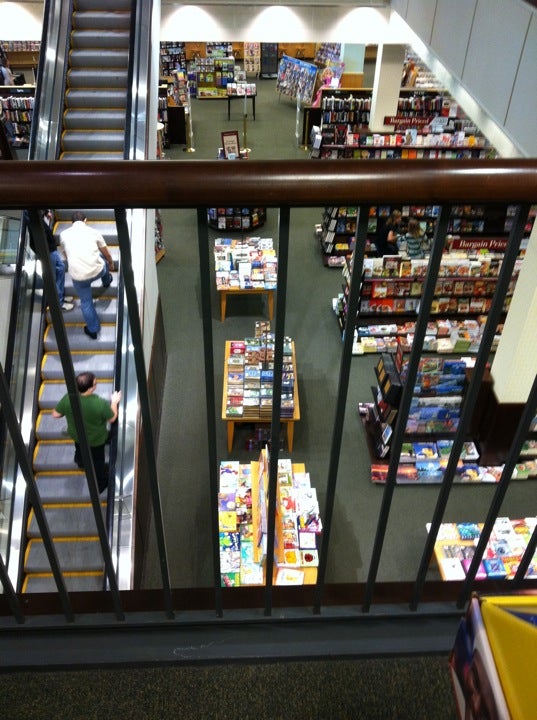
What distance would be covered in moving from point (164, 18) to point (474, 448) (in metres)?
9.38

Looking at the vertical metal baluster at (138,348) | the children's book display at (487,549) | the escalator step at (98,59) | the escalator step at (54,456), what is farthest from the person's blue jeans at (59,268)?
the vertical metal baluster at (138,348)

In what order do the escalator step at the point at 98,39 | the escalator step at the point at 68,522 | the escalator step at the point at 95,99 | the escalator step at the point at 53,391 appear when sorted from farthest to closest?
the escalator step at the point at 98,39, the escalator step at the point at 95,99, the escalator step at the point at 53,391, the escalator step at the point at 68,522

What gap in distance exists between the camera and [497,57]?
5.50m

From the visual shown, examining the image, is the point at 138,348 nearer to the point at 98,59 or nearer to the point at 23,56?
the point at 98,59

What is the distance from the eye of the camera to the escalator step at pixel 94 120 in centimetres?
726

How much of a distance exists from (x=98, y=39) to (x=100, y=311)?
13.3ft

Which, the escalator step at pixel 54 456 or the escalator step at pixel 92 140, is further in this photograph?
the escalator step at pixel 92 140

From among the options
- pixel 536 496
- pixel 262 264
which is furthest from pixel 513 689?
pixel 262 264

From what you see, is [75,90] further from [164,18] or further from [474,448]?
[474,448]

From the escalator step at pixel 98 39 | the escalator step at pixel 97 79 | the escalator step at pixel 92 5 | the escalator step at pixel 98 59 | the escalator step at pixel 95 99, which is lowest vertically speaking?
the escalator step at pixel 95 99

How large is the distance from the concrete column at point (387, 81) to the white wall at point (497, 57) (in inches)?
127

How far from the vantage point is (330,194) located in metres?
0.91

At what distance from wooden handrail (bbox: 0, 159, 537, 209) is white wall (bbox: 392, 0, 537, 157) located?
171 inches

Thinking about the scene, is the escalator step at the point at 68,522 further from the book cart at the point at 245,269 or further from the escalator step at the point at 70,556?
the book cart at the point at 245,269
